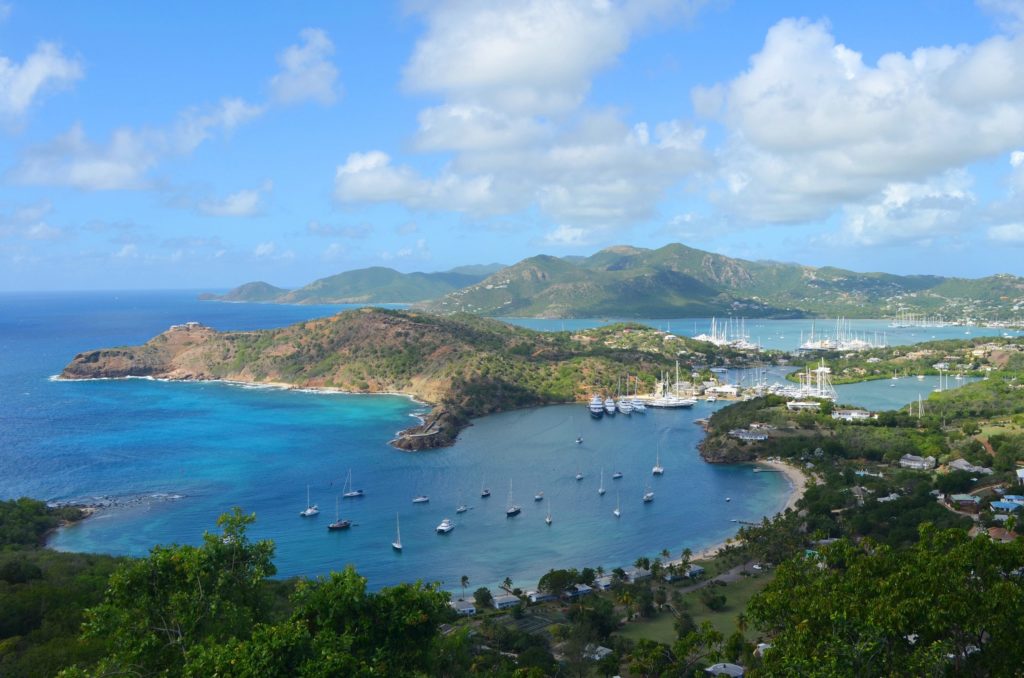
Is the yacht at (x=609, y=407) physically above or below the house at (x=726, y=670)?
above

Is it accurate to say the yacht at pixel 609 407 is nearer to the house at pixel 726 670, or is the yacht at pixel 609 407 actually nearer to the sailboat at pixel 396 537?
the sailboat at pixel 396 537

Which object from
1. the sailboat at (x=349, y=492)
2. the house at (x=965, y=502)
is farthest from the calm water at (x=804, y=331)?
the sailboat at (x=349, y=492)

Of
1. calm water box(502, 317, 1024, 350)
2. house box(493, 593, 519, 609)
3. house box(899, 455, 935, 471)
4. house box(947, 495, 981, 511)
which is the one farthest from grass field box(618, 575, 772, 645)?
calm water box(502, 317, 1024, 350)

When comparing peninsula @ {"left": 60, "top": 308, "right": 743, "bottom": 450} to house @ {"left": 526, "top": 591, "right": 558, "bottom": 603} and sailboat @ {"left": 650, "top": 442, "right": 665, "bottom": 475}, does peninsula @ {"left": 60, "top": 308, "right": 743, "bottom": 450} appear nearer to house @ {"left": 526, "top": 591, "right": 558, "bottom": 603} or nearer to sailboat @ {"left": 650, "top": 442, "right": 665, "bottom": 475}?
sailboat @ {"left": 650, "top": 442, "right": 665, "bottom": 475}

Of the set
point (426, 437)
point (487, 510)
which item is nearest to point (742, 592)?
point (487, 510)

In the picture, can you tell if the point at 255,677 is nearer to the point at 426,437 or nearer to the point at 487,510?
the point at 487,510

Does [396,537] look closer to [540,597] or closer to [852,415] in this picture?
[540,597]

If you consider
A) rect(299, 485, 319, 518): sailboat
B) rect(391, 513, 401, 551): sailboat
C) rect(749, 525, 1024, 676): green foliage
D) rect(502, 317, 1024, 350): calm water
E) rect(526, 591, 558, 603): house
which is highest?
rect(502, 317, 1024, 350): calm water
